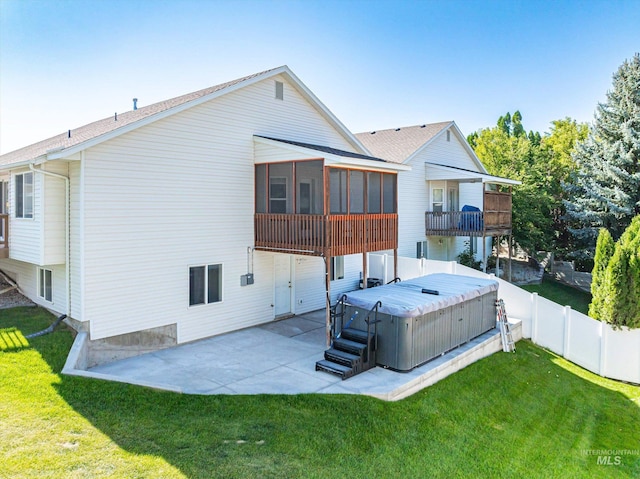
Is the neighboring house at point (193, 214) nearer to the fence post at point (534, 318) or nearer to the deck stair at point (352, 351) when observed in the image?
the deck stair at point (352, 351)

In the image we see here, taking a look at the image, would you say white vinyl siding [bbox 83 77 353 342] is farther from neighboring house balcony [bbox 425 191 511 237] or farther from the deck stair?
neighboring house balcony [bbox 425 191 511 237]

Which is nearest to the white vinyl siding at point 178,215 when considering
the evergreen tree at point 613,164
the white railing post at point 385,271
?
the white railing post at point 385,271

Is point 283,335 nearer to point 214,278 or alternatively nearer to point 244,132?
point 214,278

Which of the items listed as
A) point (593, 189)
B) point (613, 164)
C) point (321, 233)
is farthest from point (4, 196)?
point (613, 164)

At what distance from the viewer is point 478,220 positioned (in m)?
19.5

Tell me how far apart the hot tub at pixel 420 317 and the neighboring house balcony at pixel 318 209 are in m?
1.68

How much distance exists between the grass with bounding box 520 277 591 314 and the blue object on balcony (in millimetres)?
4013

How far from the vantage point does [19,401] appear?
7.09m

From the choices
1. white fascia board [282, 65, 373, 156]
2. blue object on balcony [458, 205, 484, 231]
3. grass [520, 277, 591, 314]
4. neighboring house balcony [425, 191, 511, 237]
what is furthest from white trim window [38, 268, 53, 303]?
grass [520, 277, 591, 314]

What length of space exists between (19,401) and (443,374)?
26.2 ft

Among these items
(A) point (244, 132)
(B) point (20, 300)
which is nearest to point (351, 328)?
(A) point (244, 132)

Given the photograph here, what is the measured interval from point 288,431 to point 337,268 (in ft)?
30.9

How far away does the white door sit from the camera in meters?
13.9

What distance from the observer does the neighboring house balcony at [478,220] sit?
19469mm
